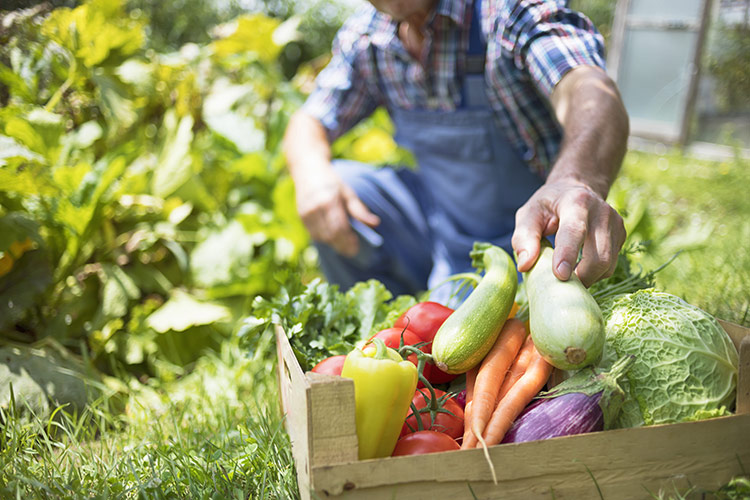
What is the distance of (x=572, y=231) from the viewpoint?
1.43 meters

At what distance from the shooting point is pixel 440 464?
1206mm

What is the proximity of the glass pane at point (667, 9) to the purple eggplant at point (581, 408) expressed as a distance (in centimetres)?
728

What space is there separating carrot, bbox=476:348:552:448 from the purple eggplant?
3 cm

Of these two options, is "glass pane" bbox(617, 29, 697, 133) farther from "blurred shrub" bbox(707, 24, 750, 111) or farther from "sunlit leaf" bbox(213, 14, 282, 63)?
"sunlit leaf" bbox(213, 14, 282, 63)

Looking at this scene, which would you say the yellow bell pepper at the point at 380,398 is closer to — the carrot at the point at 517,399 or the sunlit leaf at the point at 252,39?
the carrot at the point at 517,399

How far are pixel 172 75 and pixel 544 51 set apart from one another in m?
2.29

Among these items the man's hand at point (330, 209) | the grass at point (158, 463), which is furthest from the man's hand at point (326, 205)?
the grass at point (158, 463)

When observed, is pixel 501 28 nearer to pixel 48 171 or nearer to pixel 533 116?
pixel 533 116

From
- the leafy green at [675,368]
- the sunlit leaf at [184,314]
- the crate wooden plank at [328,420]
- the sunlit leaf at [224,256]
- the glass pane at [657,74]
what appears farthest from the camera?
the glass pane at [657,74]

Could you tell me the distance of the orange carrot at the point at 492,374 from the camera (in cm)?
133

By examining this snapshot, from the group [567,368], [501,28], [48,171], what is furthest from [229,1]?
[567,368]

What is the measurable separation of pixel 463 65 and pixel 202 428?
5.93 feet

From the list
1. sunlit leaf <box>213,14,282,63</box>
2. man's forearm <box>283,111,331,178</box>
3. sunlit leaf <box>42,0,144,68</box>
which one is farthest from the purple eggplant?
sunlit leaf <box>213,14,282,63</box>

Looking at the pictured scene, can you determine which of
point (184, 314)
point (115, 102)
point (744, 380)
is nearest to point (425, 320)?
point (744, 380)
